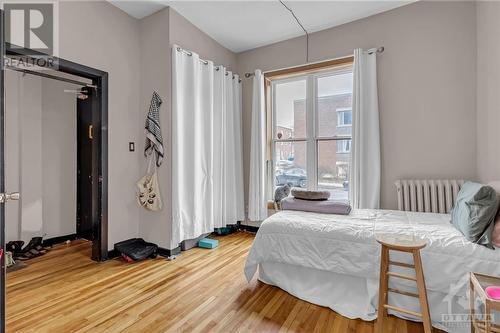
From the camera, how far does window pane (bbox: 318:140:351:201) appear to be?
3379mm

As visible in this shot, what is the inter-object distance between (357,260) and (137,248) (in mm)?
2348

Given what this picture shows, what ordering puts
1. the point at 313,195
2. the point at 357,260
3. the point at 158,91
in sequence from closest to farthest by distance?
the point at 357,260 → the point at 313,195 → the point at 158,91

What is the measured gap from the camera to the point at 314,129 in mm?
3578

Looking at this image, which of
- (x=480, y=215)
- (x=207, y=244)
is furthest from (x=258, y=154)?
(x=480, y=215)

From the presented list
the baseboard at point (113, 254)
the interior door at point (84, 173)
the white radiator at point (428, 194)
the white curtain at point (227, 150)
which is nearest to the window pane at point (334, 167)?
the white radiator at point (428, 194)

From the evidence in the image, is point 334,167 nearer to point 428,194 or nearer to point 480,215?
point 428,194

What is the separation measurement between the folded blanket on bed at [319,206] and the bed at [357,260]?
0.34 ft

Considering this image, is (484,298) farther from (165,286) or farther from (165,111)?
(165,111)

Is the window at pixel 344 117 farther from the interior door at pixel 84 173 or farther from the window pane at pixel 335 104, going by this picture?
the interior door at pixel 84 173

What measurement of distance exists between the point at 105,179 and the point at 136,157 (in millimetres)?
462

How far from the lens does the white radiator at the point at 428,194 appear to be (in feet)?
8.41

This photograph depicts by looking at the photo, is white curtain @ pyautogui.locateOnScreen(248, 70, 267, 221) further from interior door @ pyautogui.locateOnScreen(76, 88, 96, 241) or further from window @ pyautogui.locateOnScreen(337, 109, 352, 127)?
interior door @ pyautogui.locateOnScreen(76, 88, 96, 241)

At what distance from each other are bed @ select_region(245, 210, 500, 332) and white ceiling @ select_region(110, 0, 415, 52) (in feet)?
7.72

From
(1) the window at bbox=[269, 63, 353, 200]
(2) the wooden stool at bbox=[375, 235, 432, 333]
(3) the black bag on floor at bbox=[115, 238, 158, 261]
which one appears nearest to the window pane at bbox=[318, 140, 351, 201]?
(1) the window at bbox=[269, 63, 353, 200]
